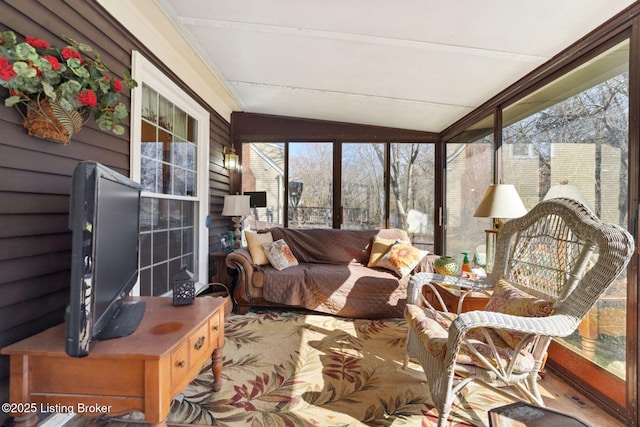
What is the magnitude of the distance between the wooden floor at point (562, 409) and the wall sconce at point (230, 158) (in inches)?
131

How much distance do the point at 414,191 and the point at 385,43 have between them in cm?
258

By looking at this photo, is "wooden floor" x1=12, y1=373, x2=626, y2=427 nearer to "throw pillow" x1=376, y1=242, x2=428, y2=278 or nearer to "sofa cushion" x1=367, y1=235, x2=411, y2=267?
"throw pillow" x1=376, y1=242, x2=428, y2=278

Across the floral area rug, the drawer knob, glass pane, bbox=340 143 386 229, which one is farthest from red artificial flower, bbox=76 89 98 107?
glass pane, bbox=340 143 386 229

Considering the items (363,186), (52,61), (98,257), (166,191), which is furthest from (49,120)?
(363,186)

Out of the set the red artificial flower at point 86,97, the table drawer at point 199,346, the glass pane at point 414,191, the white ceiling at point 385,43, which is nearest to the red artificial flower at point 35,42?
the red artificial flower at point 86,97

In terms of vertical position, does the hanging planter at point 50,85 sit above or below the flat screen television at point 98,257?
above

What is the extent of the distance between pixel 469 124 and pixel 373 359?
3049 mm

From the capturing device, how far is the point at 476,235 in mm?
3336

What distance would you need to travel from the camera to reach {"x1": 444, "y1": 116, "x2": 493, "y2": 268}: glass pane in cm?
321

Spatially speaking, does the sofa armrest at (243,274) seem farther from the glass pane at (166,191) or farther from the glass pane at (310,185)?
the glass pane at (310,185)

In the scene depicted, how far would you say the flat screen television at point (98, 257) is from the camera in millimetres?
934

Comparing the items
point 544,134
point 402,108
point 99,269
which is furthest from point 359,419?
point 402,108

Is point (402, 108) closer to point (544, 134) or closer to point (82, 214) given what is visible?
point (544, 134)

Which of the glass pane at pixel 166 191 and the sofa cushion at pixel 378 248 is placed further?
the sofa cushion at pixel 378 248
